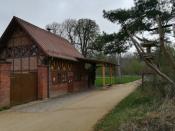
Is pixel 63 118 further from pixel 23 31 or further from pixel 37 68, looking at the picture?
pixel 23 31

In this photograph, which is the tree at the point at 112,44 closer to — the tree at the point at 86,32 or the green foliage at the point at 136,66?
the green foliage at the point at 136,66

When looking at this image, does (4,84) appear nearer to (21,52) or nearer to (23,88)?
(23,88)

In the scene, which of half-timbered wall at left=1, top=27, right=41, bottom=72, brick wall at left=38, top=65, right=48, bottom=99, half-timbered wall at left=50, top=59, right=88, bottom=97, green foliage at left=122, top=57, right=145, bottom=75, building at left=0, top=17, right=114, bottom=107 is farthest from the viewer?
half-timbered wall at left=50, top=59, right=88, bottom=97

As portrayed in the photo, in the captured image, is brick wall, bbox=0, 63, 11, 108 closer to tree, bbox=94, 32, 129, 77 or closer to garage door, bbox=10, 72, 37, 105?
garage door, bbox=10, 72, 37, 105

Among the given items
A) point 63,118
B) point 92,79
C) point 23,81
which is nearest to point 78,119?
point 63,118

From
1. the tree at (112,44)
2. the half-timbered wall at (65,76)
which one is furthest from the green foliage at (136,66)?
the half-timbered wall at (65,76)

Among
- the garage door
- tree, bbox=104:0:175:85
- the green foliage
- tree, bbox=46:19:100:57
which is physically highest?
tree, bbox=46:19:100:57

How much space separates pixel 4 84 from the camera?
16.0 meters

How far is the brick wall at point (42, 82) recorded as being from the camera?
20172 mm

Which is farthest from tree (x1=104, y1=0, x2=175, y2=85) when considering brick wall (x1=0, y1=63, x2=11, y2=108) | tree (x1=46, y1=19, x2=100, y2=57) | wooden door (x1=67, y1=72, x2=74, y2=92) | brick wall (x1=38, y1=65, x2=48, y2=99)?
tree (x1=46, y1=19, x2=100, y2=57)

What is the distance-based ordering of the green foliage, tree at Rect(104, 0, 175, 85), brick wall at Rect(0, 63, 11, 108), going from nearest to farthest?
tree at Rect(104, 0, 175, 85)
brick wall at Rect(0, 63, 11, 108)
the green foliage

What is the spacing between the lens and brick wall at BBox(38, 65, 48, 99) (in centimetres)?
2017

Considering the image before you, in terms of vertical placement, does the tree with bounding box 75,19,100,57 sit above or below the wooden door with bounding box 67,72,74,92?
above

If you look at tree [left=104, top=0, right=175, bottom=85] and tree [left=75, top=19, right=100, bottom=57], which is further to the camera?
tree [left=75, top=19, right=100, bottom=57]
